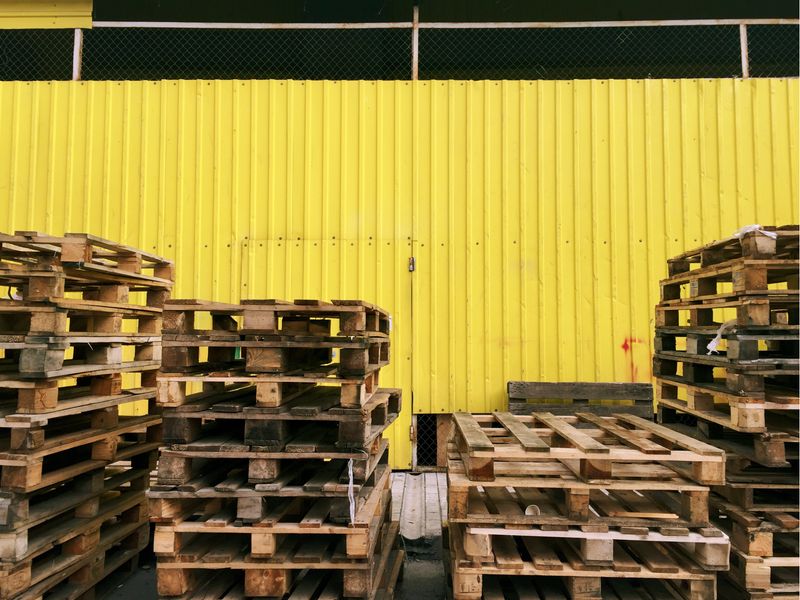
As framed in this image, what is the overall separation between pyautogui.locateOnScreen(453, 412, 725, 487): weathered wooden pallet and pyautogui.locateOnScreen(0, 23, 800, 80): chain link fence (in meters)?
8.52

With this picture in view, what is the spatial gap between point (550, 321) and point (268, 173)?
470cm

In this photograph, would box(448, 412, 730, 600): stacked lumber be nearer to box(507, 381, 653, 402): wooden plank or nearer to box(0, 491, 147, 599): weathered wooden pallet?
box(0, 491, 147, 599): weathered wooden pallet

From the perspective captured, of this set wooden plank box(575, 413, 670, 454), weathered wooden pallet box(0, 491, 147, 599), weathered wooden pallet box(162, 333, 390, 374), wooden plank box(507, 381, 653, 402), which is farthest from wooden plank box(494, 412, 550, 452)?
weathered wooden pallet box(0, 491, 147, 599)

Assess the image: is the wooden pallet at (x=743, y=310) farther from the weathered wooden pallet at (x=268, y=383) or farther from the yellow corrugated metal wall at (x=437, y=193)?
the weathered wooden pallet at (x=268, y=383)

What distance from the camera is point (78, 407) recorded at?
3629 millimetres

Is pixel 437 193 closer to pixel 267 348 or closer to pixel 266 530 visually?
pixel 267 348

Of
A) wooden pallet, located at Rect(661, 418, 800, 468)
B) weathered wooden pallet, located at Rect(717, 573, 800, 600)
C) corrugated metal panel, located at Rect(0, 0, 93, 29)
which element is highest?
corrugated metal panel, located at Rect(0, 0, 93, 29)

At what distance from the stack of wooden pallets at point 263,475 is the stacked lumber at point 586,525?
0.74 meters

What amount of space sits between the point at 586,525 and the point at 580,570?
0.92ft

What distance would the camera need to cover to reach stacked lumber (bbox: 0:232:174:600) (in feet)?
10.6

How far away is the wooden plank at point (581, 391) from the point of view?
21.4 feet

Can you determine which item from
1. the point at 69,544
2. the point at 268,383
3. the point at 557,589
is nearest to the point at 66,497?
the point at 69,544

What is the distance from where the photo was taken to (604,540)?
10.2 ft

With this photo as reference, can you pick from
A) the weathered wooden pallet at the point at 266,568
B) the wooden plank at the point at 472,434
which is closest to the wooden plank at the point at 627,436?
the wooden plank at the point at 472,434
